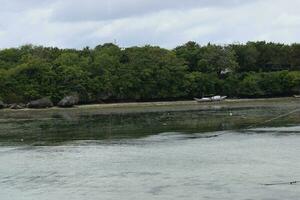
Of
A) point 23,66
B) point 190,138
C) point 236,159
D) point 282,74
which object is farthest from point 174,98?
point 236,159

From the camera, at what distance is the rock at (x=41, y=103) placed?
89688 millimetres

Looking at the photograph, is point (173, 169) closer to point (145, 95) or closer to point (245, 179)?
point (245, 179)

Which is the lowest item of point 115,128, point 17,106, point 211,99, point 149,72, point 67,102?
point 115,128

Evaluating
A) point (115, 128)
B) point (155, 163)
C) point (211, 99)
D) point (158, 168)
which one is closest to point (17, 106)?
point (211, 99)

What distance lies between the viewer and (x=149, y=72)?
102 meters

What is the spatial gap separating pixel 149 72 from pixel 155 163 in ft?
242

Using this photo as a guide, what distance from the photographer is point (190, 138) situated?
130 ft

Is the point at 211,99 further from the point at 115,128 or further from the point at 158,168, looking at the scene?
the point at 158,168

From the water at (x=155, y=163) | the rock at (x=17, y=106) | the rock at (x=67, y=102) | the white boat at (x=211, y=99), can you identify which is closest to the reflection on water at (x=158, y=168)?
the water at (x=155, y=163)

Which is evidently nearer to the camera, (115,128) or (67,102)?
(115,128)

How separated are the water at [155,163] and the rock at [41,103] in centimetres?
4127

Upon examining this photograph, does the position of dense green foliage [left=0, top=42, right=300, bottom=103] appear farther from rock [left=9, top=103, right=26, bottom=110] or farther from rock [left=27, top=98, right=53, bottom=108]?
rock [left=27, top=98, right=53, bottom=108]

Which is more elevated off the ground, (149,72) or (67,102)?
(149,72)

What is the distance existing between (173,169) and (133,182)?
3229mm
